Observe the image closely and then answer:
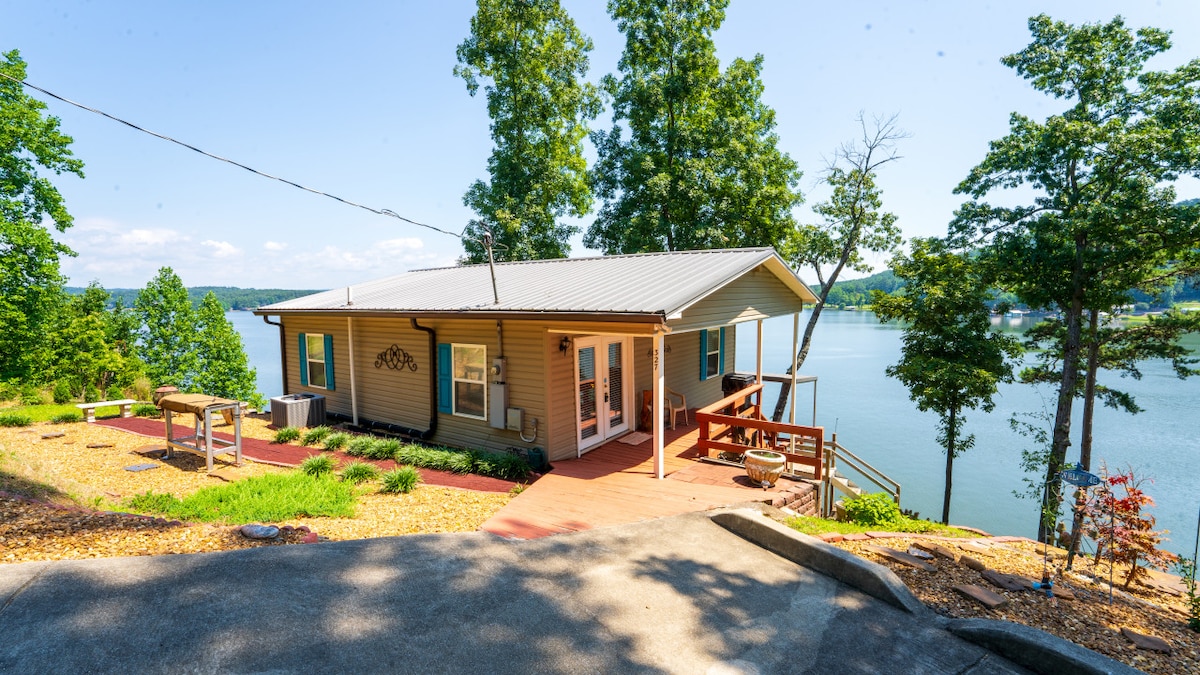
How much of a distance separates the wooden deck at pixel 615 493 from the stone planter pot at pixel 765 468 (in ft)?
0.53

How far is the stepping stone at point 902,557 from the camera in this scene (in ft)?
16.5

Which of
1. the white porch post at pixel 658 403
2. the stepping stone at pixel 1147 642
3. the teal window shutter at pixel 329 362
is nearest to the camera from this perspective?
the stepping stone at pixel 1147 642

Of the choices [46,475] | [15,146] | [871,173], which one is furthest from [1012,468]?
[15,146]

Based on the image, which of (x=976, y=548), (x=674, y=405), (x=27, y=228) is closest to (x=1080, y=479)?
(x=976, y=548)

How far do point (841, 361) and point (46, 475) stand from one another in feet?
175

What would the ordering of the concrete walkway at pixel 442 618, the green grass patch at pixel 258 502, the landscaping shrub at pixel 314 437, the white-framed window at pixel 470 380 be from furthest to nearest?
the landscaping shrub at pixel 314 437, the white-framed window at pixel 470 380, the green grass patch at pixel 258 502, the concrete walkway at pixel 442 618

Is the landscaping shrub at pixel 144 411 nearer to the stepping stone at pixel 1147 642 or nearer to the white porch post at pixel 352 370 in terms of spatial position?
the white porch post at pixel 352 370

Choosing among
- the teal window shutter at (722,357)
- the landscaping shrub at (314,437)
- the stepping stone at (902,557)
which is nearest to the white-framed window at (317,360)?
the landscaping shrub at (314,437)

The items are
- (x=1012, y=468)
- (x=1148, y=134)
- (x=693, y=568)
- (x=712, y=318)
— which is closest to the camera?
(x=693, y=568)

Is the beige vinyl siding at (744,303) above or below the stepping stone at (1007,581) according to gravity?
above

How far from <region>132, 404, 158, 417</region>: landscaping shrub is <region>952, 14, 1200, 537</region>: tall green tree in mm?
21489

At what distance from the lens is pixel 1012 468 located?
23.6 metres

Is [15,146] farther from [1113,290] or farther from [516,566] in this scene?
[1113,290]

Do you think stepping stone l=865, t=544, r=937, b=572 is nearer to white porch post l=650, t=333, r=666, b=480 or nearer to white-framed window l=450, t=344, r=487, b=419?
white porch post l=650, t=333, r=666, b=480
